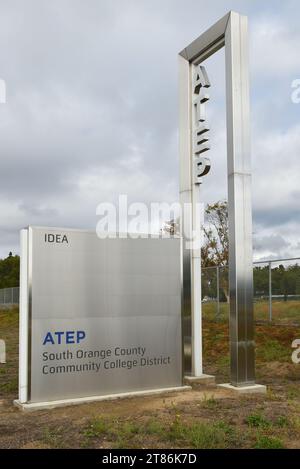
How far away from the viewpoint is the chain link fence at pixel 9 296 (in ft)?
161

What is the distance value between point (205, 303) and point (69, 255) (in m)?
14.7

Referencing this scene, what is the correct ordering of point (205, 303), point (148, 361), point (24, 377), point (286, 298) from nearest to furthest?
point (24, 377)
point (148, 361)
point (286, 298)
point (205, 303)

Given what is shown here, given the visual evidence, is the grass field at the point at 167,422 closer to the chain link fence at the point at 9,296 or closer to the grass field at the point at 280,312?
the grass field at the point at 280,312

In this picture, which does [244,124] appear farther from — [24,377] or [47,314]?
[24,377]

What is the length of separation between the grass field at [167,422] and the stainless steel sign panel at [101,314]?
50cm

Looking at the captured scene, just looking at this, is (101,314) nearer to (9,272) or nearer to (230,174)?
(230,174)

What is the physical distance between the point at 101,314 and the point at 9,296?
148 ft

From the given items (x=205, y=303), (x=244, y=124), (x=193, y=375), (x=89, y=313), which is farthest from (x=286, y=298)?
(x=89, y=313)

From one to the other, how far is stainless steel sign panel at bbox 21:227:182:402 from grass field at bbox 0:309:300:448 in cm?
50

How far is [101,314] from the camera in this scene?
9.59 metres

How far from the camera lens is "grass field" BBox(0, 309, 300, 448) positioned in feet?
21.9

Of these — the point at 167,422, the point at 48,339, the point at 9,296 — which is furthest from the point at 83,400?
the point at 9,296

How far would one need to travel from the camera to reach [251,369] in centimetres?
1038

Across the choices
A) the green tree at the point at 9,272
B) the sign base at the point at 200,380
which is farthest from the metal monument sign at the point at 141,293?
the green tree at the point at 9,272
